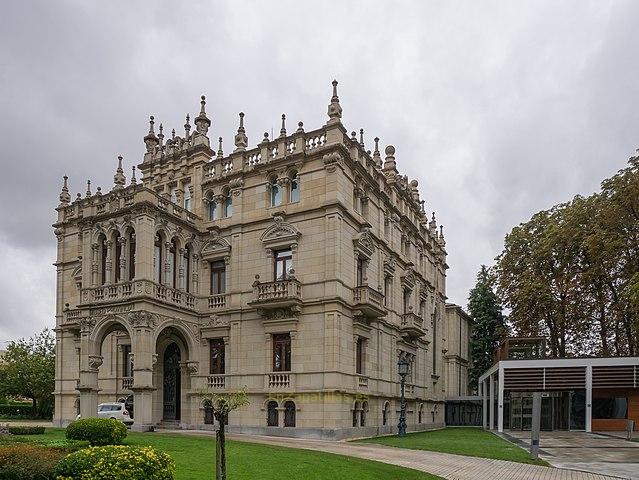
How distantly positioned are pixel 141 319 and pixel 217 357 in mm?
5382

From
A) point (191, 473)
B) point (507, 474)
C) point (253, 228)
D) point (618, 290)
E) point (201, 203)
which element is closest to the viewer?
point (191, 473)

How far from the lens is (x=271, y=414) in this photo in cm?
3047

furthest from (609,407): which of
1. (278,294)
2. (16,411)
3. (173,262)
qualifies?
(16,411)

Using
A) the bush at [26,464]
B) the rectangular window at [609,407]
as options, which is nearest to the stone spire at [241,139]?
the bush at [26,464]

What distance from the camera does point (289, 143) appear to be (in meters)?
32.4

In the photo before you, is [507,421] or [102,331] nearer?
[102,331]

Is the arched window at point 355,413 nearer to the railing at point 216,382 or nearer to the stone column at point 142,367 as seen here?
the railing at point 216,382

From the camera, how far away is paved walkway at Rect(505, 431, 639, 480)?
63.8 ft

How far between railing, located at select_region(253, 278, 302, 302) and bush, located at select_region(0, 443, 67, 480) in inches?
683

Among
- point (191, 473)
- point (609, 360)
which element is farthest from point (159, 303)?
point (609, 360)

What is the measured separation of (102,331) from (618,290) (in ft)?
109

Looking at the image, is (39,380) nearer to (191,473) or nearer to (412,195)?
(412,195)

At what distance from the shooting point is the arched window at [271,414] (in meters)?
30.3

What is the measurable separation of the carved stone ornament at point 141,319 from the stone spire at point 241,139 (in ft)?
34.3
